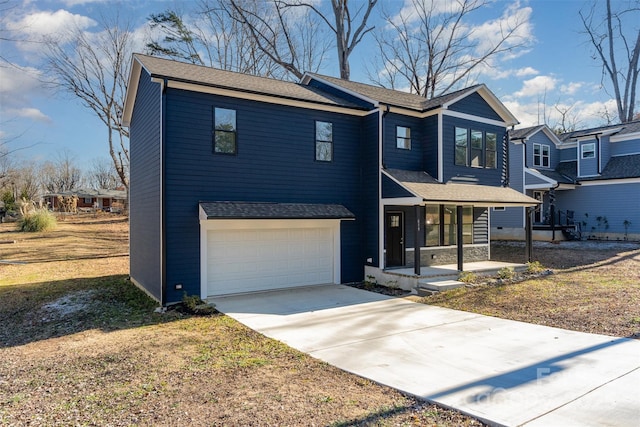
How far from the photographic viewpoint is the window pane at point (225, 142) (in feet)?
31.2

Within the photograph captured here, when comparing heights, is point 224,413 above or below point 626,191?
below

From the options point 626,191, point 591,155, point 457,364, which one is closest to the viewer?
point 457,364

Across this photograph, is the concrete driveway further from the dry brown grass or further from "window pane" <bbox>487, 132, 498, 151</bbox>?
"window pane" <bbox>487, 132, 498, 151</bbox>

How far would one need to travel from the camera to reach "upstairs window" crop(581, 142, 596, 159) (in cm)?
2213

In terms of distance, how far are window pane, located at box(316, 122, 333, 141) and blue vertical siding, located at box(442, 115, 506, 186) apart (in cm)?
374

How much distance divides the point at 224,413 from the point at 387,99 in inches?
431

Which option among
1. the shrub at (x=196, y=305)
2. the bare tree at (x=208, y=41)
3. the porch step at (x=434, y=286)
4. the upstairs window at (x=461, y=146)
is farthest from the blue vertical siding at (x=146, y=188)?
the bare tree at (x=208, y=41)

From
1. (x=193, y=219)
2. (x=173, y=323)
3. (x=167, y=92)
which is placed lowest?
(x=173, y=323)

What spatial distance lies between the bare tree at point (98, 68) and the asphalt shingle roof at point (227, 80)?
17005 millimetres

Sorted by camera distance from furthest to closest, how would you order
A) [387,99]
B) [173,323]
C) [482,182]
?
1. [482,182]
2. [387,99]
3. [173,323]

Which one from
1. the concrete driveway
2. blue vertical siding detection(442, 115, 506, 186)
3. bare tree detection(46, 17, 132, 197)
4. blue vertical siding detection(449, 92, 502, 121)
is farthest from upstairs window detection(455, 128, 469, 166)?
bare tree detection(46, 17, 132, 197)

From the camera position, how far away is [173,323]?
7.59m

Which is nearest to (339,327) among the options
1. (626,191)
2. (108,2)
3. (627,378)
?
(627,378)

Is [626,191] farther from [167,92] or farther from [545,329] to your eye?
[167,92]
